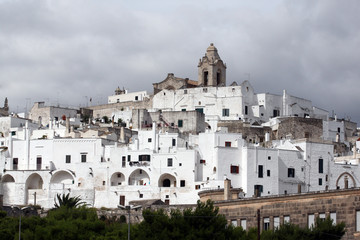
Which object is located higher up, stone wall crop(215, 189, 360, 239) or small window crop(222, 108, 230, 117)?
small window crop(222, 108, 230, 117)

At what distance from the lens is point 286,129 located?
84750 millimetres

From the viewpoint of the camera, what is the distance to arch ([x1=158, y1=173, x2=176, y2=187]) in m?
72.6

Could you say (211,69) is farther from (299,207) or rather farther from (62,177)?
(299,207)

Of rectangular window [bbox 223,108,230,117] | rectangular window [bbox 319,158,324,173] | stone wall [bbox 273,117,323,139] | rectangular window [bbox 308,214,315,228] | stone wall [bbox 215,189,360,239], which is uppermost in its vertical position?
rectangular window [bbox 223,108,230,117]

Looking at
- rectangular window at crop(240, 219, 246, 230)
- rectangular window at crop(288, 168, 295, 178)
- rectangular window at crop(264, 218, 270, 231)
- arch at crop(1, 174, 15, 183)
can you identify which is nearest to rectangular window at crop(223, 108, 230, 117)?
rectangular window at crop(288, 168, 295, 178)

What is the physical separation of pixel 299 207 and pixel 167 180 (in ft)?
84.1

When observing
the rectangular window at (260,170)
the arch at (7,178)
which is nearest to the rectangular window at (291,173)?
the rectangular window at (260,170)

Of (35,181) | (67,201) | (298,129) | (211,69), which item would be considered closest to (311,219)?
(67,201)

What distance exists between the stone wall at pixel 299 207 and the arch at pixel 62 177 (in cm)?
2560

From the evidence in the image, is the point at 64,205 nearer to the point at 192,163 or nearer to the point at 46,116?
the point at 192,163

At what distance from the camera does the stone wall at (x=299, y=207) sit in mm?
46469

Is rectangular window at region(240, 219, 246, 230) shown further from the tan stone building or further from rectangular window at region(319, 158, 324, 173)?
rectangular window at region(319, 158, 324, 173)

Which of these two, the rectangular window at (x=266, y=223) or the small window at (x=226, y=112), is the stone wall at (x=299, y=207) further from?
the small window at (x=226, y=112)

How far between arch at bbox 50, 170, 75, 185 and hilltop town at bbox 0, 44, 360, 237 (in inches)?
3.4
